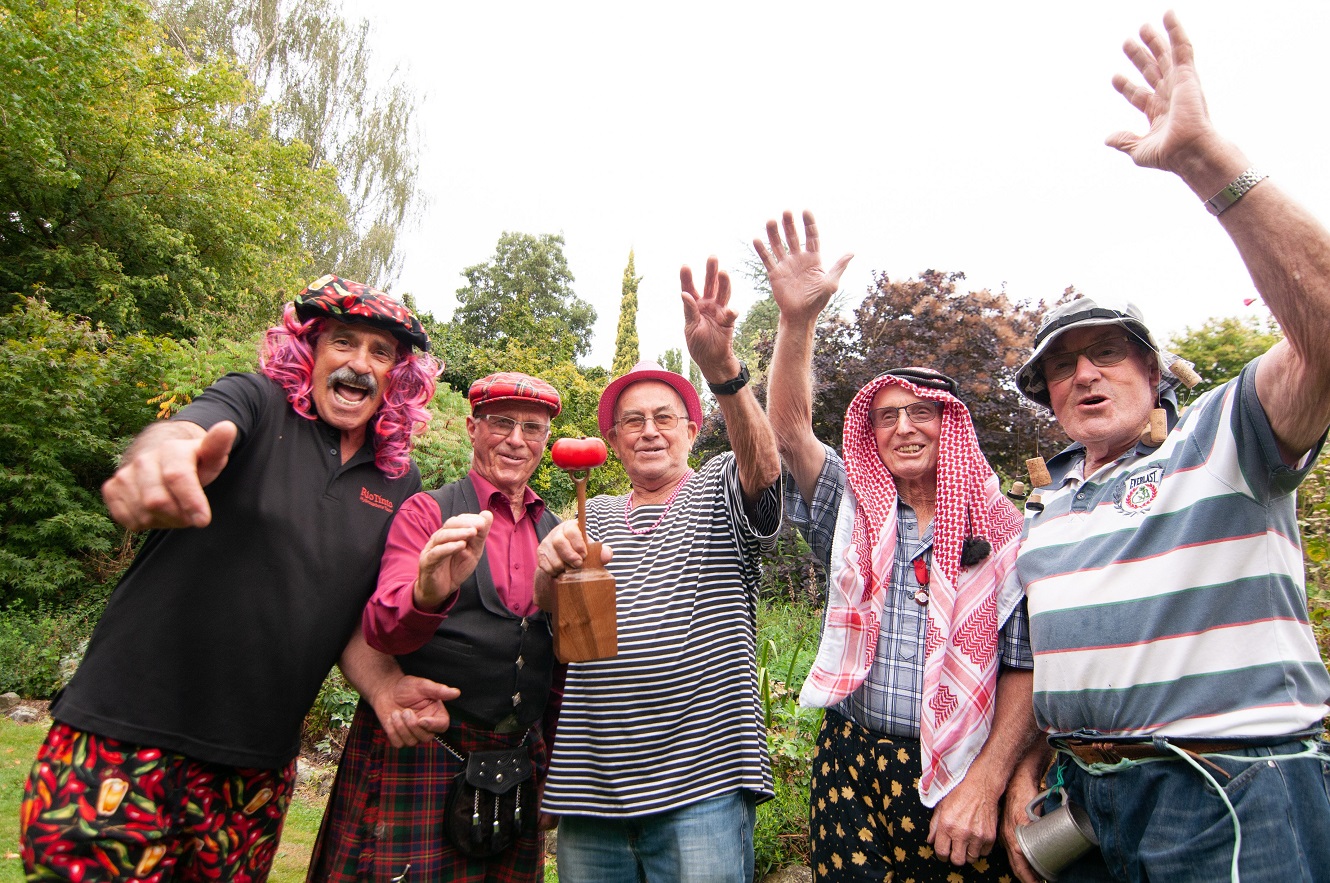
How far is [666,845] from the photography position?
2.04m

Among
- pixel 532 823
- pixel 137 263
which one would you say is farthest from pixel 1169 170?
pixel 137 263

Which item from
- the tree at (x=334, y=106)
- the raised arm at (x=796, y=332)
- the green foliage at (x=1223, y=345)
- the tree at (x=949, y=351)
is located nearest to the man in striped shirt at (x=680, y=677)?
the raised arm at (x=796, y=332)

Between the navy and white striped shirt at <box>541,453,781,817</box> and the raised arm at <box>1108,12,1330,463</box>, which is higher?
the raised arm at <box>1108,12,1330,463</box>

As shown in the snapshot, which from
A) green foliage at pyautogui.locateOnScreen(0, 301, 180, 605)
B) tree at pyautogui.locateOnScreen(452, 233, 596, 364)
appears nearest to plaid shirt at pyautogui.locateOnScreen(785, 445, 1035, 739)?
green foliage at pyautogui.locateOnScreen(0, 301, 180, 605)

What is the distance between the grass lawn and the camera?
158 inches

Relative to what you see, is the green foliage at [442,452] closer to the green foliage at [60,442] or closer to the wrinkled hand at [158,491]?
the green foliage at [60,442]

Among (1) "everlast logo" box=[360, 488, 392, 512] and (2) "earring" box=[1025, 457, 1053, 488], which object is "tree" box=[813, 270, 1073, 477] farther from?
(1) "everlast logo" box=[360, 488, 392, 512]

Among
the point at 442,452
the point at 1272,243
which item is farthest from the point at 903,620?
the point at 442,452

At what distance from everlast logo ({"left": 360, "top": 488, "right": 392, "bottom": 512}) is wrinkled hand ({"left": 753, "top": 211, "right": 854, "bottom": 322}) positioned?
1411 millimetres

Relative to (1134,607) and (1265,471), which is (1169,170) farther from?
(1134,607)

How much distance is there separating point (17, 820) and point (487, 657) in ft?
15.4

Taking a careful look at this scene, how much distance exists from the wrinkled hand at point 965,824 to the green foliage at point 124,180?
1392 cm

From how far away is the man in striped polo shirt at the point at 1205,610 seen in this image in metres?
1.49

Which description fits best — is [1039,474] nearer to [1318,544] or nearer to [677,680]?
[677,680]
